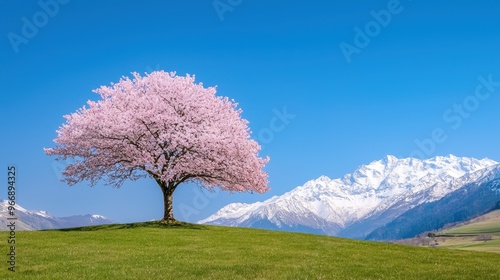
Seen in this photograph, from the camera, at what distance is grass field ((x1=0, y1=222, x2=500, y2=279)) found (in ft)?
114

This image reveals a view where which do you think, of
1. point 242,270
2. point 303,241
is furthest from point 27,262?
point 303,241

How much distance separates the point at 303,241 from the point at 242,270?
65.5ft

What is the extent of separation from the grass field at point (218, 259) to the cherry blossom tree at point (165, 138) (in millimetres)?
11045

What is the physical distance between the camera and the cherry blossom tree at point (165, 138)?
6519 centimetres

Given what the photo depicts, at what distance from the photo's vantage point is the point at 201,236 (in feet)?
185

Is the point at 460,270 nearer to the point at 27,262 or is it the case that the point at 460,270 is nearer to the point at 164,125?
the point at 27,262

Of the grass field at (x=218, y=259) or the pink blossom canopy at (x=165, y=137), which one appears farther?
the pink blossom canopy at (x=165, y=137)

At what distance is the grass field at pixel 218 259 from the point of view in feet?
114

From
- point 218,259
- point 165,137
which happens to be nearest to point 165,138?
point 165,137

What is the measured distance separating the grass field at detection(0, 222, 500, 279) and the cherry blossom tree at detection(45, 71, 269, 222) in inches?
435

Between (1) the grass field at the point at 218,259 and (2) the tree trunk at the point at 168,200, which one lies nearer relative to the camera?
(1) the grass field at the point at 218,259

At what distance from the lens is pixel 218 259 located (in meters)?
41.0

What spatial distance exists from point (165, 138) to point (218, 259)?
26932 mm

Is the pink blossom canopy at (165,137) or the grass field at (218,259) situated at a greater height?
the pink blossom canopy at (165,137)
